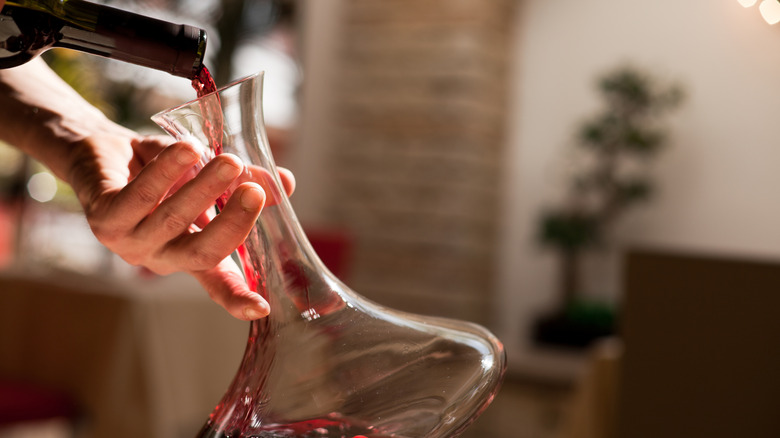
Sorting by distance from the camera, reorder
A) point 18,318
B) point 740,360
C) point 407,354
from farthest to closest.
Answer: point 18,318
point 740,360
point 407,354

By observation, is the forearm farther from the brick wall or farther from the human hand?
the brick wall

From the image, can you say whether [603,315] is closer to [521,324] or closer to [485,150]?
[521,324]

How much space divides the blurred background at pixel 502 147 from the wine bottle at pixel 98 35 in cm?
290

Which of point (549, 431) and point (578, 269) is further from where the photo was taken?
point (578, 269)

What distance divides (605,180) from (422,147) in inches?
37.7

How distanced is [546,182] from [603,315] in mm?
864

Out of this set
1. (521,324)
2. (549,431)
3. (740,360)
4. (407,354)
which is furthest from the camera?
(521,324)

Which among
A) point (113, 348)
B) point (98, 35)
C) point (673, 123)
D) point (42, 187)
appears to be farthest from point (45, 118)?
point (673, 123)

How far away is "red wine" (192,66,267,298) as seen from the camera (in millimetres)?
323

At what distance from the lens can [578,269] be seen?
4164mm

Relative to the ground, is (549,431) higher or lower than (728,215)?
lower

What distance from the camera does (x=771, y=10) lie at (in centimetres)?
31

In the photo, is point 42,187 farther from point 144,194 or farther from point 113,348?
point 144,194

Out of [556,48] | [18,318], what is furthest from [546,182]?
[18,318]
